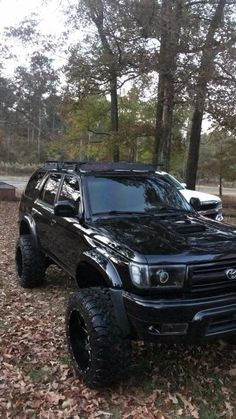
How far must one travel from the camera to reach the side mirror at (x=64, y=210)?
479 cm

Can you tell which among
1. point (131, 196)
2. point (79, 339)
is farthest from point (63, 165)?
point (79, 339)

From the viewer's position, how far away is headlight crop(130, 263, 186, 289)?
3.60 metres

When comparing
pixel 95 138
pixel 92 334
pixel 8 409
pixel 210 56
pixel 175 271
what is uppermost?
pixel 210 56

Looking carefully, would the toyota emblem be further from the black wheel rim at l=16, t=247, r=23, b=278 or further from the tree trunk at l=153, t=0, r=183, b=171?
the tree trunk at l=153, t=0, r=183, b=171

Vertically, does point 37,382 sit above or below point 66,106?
below

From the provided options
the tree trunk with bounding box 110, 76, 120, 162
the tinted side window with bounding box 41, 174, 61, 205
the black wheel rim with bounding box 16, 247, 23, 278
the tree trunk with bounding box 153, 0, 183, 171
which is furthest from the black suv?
the tree trunk with bounding box 110, 76, 120, 162

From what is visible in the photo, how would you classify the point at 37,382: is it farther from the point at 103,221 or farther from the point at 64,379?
the point at 103,221

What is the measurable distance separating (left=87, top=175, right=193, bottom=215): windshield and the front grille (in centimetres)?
140

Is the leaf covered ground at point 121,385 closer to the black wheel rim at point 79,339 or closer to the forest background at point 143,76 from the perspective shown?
the black wheel rim at point 79,339

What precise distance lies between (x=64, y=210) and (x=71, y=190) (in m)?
0.62

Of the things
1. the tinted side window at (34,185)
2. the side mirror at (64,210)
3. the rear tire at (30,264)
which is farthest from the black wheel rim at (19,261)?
the side mirror at (64,210)

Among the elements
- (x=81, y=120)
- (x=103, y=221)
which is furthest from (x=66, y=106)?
(x=103, y=221)

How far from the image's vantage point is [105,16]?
15273mm

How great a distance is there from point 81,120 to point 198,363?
55.9 feet
